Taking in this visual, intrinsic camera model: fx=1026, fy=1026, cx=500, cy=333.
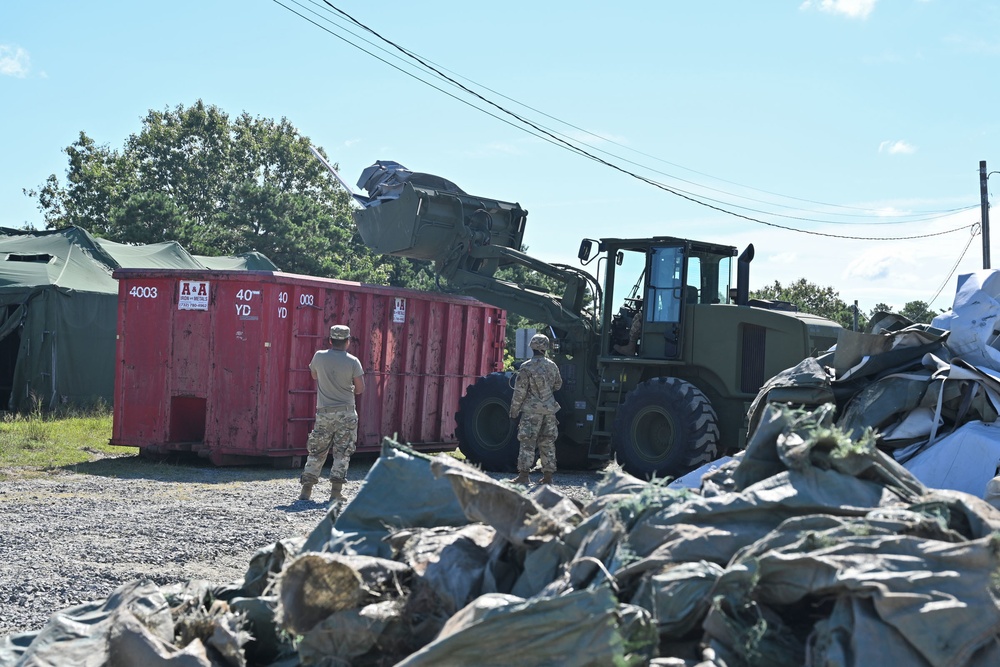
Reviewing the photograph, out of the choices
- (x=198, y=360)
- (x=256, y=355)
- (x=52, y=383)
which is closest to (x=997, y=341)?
(x=256, y=355)

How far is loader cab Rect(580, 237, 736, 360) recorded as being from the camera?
1212 centimetres

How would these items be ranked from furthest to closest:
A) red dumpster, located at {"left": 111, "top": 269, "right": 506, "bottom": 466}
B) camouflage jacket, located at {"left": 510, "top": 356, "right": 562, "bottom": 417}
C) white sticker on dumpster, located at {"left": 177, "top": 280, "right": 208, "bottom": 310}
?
1. white sticker on dumpster, located at {"left": 177, "top": 280, "right": 208, "bottom": 310}
2. red dumpster, located at {"left": 111, "top": 269, "right": 506, "bottom": 466}
3. camouflage jacket, located at {"left": 510, "top": 356, "right": 562, "bottom": 417}

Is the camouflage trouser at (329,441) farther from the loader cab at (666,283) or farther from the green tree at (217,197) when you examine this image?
the green tree at (217,197)

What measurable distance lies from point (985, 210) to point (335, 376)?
22.5 m

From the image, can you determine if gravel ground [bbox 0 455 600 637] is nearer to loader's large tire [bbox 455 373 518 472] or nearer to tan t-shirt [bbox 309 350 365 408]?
tan t-shirt [bbox 309 350 365 408]

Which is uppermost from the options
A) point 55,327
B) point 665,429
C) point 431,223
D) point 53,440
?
point 431,223

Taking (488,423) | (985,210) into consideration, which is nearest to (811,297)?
(985,210)

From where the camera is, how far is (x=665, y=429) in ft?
38.3

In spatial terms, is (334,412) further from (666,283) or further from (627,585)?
(627,585)

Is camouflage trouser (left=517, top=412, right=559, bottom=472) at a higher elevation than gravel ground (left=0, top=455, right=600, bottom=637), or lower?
higher

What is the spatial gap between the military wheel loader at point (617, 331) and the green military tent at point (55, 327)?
25.3 ft

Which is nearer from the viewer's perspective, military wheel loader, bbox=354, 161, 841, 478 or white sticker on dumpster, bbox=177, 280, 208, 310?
military wheel loader, bbox=354, 161, 841, 478

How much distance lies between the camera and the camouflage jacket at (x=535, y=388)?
1162 cm

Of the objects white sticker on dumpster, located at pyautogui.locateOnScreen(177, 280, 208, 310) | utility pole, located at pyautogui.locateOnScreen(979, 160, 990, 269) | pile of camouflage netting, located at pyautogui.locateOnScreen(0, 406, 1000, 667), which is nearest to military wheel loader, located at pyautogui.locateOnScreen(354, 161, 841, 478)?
white sticker on dumpster, located at pyautogui.locateOnScreen(177, 280, 208, 310)
